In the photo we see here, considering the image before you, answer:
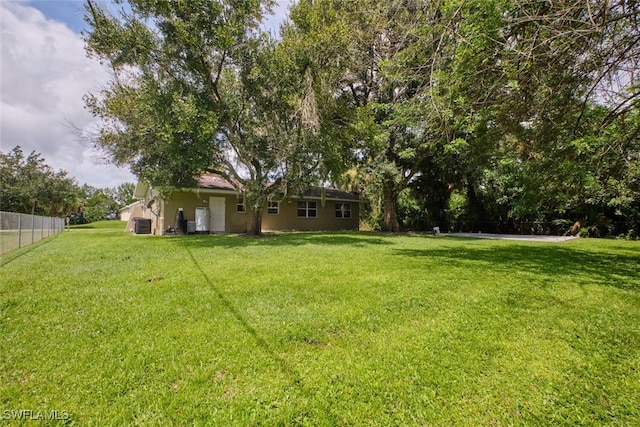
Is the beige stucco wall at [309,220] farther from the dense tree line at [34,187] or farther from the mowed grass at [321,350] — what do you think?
the dense tree line at [34,187]

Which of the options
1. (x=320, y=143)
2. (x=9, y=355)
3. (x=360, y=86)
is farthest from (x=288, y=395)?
(x=360, y=86)

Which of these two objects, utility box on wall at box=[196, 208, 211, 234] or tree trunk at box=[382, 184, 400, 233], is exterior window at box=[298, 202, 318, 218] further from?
utility box on wall at box=[196, 208, 211, 234]

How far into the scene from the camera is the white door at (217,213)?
1678cm

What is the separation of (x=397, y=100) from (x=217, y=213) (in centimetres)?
1112

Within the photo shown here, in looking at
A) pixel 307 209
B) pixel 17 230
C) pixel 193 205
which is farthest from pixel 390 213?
pixel 17 230

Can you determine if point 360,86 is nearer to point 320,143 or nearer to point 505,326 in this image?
point 320,143

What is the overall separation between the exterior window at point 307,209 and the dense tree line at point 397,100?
12.8ft

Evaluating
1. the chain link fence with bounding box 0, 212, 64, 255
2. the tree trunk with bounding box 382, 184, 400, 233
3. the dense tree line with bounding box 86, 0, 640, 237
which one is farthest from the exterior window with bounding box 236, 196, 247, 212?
the chain link fence with bounding box 0, 212, 64, 255

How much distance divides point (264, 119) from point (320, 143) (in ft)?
8.01

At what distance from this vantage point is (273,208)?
18953 mm

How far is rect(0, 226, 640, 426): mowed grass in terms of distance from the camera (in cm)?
198

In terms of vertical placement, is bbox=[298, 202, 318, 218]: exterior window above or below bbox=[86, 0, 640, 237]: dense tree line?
below

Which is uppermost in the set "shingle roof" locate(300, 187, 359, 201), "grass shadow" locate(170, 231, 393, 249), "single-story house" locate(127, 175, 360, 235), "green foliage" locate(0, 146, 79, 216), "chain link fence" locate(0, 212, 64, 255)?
"green foliage" locate(0, 146, 79, 216)

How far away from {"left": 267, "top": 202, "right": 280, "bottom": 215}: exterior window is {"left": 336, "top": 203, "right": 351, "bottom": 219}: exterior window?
483 centimetres
